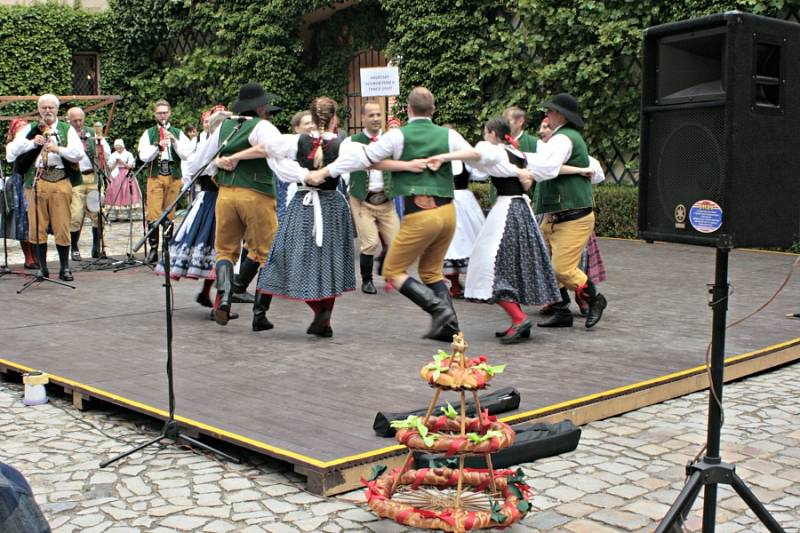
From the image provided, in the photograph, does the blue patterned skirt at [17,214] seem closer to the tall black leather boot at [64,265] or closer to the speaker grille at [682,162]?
the tall black leather boot at [64,265]

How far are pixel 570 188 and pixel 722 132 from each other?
350 cm

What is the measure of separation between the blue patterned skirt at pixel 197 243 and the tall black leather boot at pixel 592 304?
2.55 meters

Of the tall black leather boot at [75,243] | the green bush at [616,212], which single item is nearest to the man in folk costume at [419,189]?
the tall black leather boot at [75,243]

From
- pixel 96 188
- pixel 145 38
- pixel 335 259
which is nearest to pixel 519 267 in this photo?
pixel 335 259

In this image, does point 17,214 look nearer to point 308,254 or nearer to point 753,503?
point 308,254

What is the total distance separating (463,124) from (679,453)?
10752 mm

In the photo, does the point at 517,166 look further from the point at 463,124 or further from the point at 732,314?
the point at 463,124

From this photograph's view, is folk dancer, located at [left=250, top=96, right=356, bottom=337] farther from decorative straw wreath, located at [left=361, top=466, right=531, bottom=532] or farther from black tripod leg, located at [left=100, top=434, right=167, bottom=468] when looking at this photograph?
decorative straw wreath, located at [left=361, top=466, right=531, bottom=532]

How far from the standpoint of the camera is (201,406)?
454 centimetres

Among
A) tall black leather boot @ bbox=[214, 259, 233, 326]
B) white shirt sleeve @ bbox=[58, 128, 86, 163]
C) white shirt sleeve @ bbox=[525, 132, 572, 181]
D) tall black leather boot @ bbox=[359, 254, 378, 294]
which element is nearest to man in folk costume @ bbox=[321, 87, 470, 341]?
white shirt sleeve @ bbox=[525, 132, 572, 181]

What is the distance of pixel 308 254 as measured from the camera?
19.9 ft

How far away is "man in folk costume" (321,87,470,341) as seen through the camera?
575 cm

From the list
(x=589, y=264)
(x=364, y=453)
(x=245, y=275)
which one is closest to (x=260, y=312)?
(x=245, y=275)

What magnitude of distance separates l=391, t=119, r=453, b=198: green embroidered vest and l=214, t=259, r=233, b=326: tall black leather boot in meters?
1.39
